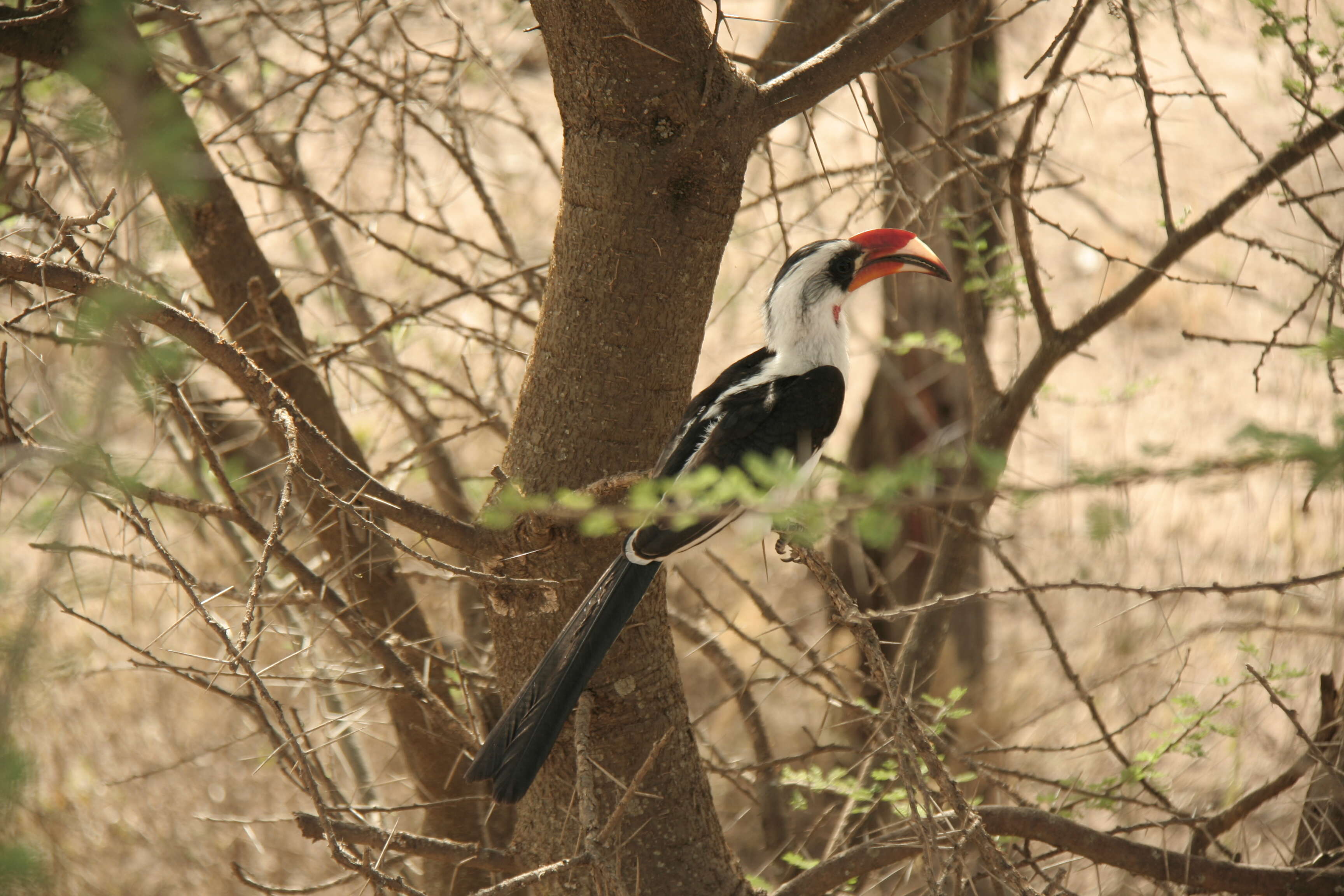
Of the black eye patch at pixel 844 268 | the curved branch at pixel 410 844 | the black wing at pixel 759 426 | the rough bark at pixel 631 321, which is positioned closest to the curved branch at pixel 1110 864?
the rough bark at pixel 631 321

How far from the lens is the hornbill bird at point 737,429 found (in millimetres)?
1856

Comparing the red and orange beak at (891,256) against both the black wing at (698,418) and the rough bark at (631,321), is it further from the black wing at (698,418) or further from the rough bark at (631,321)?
the rough bark at (631,321)

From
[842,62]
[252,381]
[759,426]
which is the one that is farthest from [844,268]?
[252,381]

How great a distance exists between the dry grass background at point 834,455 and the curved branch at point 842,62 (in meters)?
0.41

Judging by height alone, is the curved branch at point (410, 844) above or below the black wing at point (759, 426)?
below

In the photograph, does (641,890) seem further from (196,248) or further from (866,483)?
(196,248)

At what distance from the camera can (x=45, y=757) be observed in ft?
14.4

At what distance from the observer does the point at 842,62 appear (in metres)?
1.80

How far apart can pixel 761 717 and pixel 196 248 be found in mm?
1903

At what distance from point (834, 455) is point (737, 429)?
4.13m

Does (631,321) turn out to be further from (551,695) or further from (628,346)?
(551,695)

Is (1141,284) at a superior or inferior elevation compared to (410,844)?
superior

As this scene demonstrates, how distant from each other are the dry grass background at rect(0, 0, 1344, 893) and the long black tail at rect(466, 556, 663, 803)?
0.36m

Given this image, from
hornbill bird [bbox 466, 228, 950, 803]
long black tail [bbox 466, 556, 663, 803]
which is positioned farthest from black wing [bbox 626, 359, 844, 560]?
long black tail [bbox 466, 556, 663, 803]
